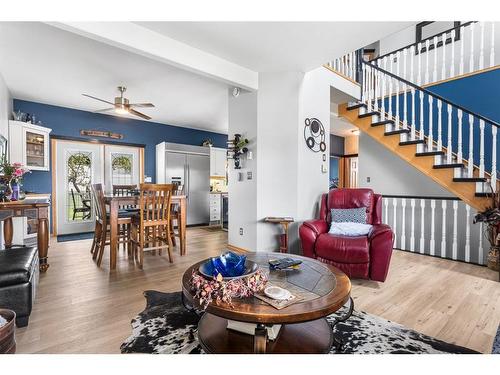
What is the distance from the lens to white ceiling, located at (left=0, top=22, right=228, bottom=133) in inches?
113

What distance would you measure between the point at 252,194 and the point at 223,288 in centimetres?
256

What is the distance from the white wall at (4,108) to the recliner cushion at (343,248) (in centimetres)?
469

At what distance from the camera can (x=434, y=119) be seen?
4.49 m

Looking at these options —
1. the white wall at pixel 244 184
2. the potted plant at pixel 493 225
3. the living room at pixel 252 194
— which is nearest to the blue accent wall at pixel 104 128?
the living room at pixel 252 194

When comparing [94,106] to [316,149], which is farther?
[94,106]

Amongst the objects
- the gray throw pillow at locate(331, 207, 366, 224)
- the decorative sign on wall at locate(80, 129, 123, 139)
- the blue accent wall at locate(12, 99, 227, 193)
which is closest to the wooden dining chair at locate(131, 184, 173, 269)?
the gray throw pillow at locate(331, 207, 366, 224)

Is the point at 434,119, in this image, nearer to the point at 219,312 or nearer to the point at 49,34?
the point at 219,312

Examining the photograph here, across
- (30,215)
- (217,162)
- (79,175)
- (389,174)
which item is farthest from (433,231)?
(79,175)

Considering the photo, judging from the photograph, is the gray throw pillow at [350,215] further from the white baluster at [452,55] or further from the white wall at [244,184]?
the white baluster at [452,55]

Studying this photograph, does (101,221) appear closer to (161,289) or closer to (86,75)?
(161,289)

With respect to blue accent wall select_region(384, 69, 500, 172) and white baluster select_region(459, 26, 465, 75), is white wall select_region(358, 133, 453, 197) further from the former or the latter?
white baluster select_region(459, 26, 465, 75)

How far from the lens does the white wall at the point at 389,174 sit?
4402 millimetres
